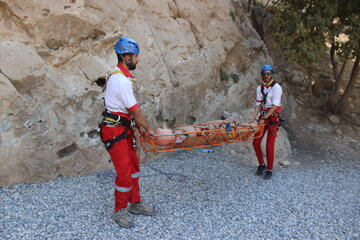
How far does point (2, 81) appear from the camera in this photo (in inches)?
198

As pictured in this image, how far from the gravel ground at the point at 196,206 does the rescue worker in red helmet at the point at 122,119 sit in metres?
0.63

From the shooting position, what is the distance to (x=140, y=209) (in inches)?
186

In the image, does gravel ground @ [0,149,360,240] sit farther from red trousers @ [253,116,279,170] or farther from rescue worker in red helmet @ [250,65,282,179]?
rescue worker in red helmet @ [250,65,282,179]

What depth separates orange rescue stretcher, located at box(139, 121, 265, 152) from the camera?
4.54 metres

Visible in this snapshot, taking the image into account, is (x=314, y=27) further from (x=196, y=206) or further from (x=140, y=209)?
(x=140, y=209)

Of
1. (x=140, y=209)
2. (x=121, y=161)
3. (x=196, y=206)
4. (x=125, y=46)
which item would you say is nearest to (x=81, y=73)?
(x=125, y=46)

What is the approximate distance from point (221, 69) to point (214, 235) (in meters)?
6.34

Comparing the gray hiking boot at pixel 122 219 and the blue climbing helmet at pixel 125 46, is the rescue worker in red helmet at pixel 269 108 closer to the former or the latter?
the blue climbing helmet at pixel 125 46

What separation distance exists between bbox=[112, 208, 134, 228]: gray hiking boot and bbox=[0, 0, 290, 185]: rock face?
7.06 feet

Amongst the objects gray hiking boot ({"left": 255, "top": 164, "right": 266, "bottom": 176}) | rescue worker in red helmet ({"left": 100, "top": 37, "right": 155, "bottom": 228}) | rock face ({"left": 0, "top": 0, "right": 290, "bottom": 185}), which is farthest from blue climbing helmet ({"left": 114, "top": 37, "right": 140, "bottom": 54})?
gray hiking boot ({"left": 255, "top": 164, "right": 266, "bottom": 176})

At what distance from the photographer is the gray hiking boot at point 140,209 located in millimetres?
4719

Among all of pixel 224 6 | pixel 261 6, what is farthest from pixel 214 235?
pixel 261 6

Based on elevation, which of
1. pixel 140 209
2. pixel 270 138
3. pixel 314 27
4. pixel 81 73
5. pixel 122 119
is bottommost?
pixel 140 209

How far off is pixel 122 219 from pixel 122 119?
153 centimetres
